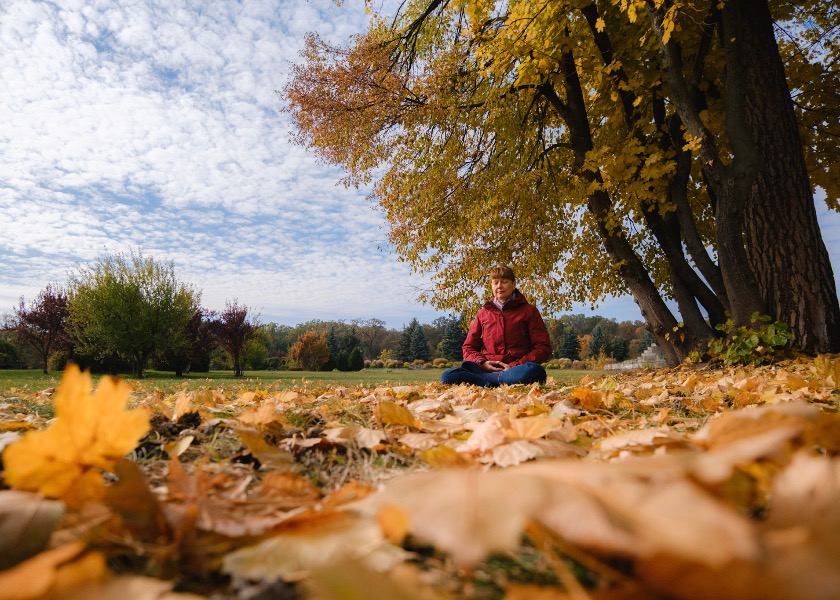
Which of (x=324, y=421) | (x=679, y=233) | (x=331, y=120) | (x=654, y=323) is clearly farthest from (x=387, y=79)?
(x=324, y=421)

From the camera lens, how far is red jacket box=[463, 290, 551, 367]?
16.4 feet

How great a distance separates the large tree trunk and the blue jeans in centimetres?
292

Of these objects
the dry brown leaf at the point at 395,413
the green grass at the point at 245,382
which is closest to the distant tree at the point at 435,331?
the green grass at the point at 245,382

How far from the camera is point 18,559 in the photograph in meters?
0.51

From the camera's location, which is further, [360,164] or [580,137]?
[360,164]

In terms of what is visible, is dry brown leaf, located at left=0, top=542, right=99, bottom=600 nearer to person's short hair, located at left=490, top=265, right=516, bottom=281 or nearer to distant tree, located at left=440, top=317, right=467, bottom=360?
person's short hair, located at left=490, top=265, right=516, bottom=281

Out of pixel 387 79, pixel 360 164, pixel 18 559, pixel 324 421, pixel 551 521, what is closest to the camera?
pixel 551 521

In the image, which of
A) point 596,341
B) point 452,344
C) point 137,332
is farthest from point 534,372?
point 596,341

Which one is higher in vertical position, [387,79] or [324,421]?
[387,79]

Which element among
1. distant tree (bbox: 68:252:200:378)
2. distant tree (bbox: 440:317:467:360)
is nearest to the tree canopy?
distant tree (bbox: 68:252:200:378)

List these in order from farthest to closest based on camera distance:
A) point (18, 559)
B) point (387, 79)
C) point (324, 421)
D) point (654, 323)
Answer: point (387, 79), point (654, 323), point (324, 421), point (18, 559)

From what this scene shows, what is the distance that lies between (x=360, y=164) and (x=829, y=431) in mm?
9926

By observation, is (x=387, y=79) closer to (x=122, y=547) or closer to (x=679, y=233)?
(x=679, y=233)

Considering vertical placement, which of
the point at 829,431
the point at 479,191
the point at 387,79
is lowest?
the point at 829,431
